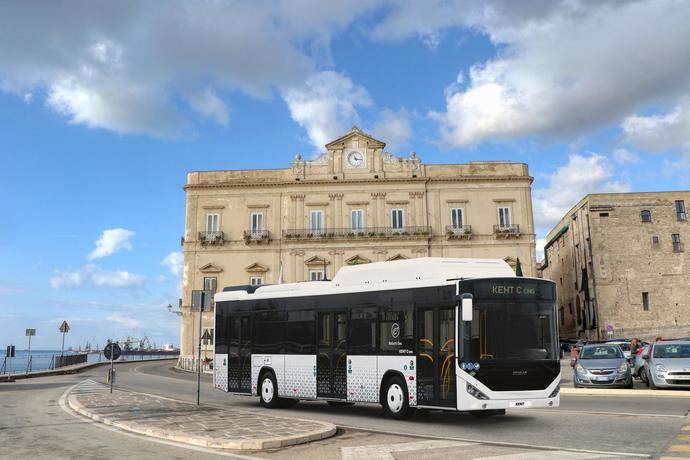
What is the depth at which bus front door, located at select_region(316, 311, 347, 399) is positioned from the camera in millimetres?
15250

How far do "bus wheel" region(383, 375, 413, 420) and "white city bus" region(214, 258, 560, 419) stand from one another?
2 cm

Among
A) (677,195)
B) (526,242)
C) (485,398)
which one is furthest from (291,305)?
(677,195)

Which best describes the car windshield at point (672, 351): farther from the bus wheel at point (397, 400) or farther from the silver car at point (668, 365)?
the bus wheel at point (397, 400)

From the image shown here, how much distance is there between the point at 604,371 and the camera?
66.8ft

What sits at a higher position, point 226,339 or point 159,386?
point 226,339

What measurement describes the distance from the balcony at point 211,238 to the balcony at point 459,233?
18.0m

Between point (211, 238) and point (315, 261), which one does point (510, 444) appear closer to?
point (315, 261)

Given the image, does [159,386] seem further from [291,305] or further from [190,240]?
[190,240]

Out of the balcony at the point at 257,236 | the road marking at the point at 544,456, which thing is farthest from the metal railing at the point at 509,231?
the road marking at the point at 544,456

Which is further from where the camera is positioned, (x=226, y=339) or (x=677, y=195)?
(x=677, y=195)

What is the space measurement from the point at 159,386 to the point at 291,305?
13.0 meters

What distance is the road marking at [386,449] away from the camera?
929cm

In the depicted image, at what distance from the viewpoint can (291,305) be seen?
55.6ft

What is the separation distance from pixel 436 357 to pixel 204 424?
479 centimetres
